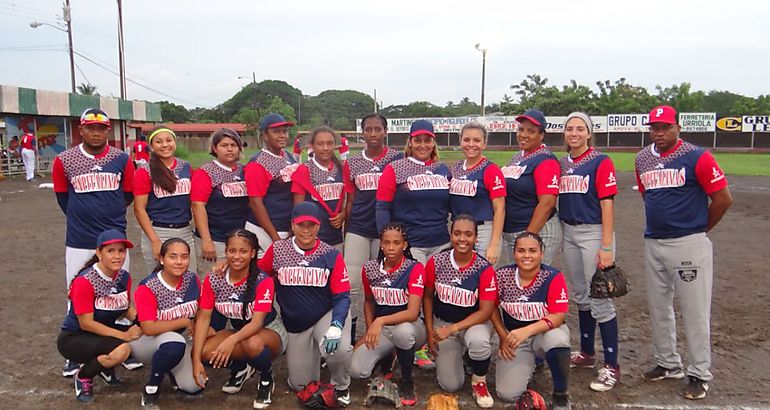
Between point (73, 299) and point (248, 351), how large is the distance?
1.27 m

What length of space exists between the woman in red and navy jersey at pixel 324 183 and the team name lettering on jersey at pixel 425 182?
28.5 inches

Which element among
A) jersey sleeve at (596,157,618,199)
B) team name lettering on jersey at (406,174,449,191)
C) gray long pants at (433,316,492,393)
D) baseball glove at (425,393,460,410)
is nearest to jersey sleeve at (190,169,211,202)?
team name lettering on jersey at (406,174,449,191)

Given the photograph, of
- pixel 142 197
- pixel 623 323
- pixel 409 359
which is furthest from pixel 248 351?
pixel 623 323

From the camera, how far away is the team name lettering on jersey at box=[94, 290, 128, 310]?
405 cm

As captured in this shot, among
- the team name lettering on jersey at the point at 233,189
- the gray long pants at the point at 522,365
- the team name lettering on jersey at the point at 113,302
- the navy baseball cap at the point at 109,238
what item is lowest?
the gray long pants at the point at 522,365

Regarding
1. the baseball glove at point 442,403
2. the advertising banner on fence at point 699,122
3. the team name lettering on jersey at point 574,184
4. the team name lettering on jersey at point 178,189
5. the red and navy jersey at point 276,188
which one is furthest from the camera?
the advertising banner on fence at point 699,122

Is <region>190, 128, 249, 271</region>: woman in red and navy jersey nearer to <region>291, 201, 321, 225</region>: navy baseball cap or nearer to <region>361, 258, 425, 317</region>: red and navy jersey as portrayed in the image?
<region>291, 201, 321, 225</region>: navy baseball cap

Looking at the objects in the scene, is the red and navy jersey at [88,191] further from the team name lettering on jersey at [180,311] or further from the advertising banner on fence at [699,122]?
the advertising banner on fence at [699,122]

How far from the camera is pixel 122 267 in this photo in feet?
14.1

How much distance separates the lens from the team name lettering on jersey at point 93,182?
14.5 ft

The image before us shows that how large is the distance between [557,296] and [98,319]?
3280 millimetres

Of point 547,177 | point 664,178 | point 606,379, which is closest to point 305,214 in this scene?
point 547,177

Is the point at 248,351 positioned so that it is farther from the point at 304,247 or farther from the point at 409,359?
the point at 409,359

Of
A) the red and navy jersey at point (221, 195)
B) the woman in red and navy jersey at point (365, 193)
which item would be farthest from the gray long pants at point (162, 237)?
the woman in red and navy jersey at point (365, 193)
